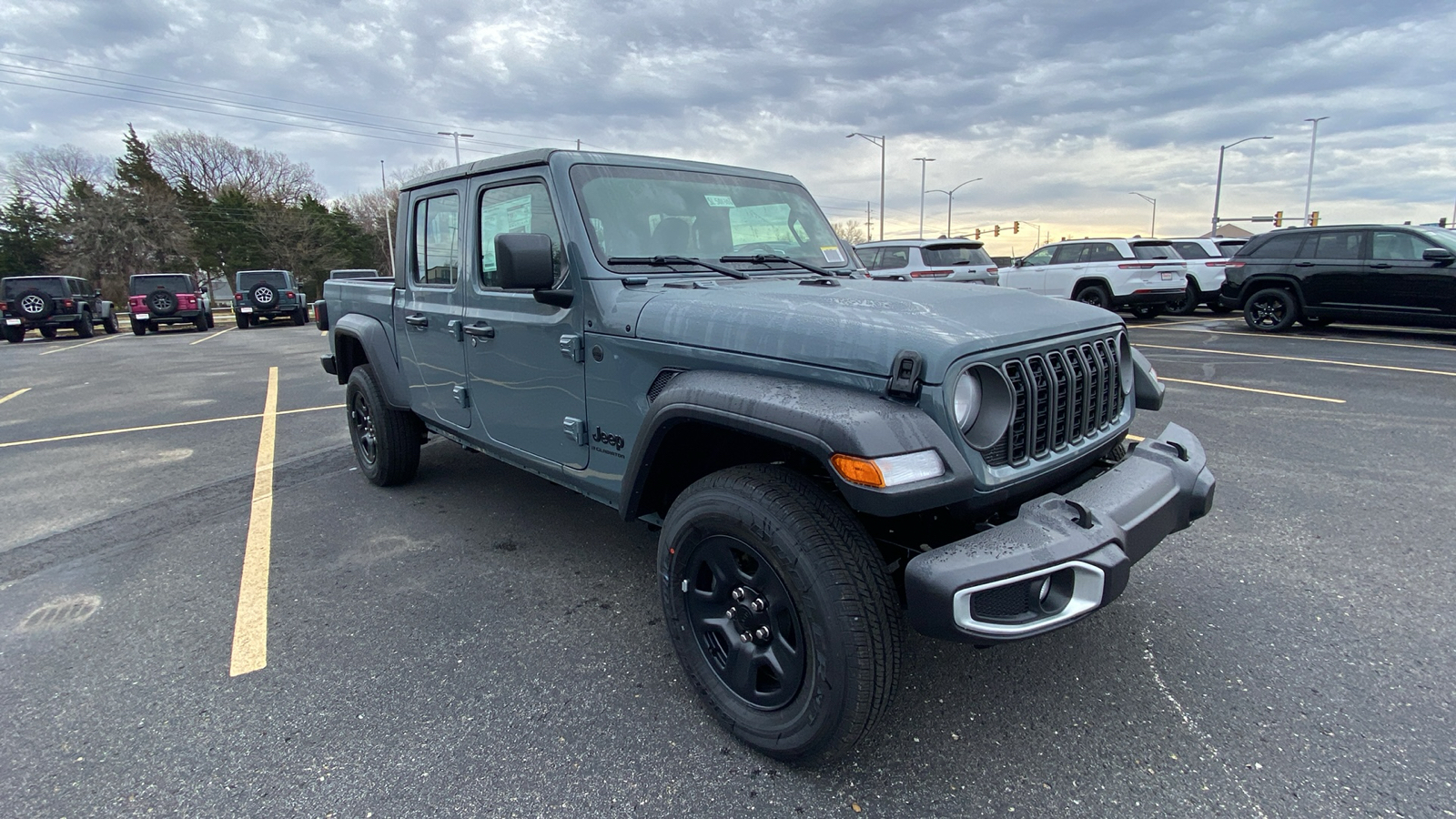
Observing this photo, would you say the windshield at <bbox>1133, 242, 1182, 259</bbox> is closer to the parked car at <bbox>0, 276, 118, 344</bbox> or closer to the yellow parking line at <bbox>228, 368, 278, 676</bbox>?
the yellow parking line at <bbox>228, 368, 278, 676</bbox>

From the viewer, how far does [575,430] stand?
3.00 m

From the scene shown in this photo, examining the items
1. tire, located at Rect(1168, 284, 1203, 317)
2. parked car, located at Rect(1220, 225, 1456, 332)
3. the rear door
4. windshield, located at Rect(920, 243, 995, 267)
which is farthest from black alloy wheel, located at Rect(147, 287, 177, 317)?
the rear door

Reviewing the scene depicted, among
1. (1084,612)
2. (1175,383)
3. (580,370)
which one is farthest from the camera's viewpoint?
(1175,383)

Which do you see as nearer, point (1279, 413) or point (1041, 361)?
point (1041, 361)

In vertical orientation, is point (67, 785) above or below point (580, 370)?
below

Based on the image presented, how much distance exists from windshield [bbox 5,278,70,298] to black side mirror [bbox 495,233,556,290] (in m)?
23.6

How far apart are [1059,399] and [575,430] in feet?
5.93

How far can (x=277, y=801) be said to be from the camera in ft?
6.91

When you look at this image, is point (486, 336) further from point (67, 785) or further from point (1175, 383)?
point (1175, 383)

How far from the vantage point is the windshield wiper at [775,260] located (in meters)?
3.20

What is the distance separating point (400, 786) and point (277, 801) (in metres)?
0.33

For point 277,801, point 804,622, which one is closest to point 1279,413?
point 804,622

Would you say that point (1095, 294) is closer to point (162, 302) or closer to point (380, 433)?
point (380, 433)

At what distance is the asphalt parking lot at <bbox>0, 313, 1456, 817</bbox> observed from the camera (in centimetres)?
213
